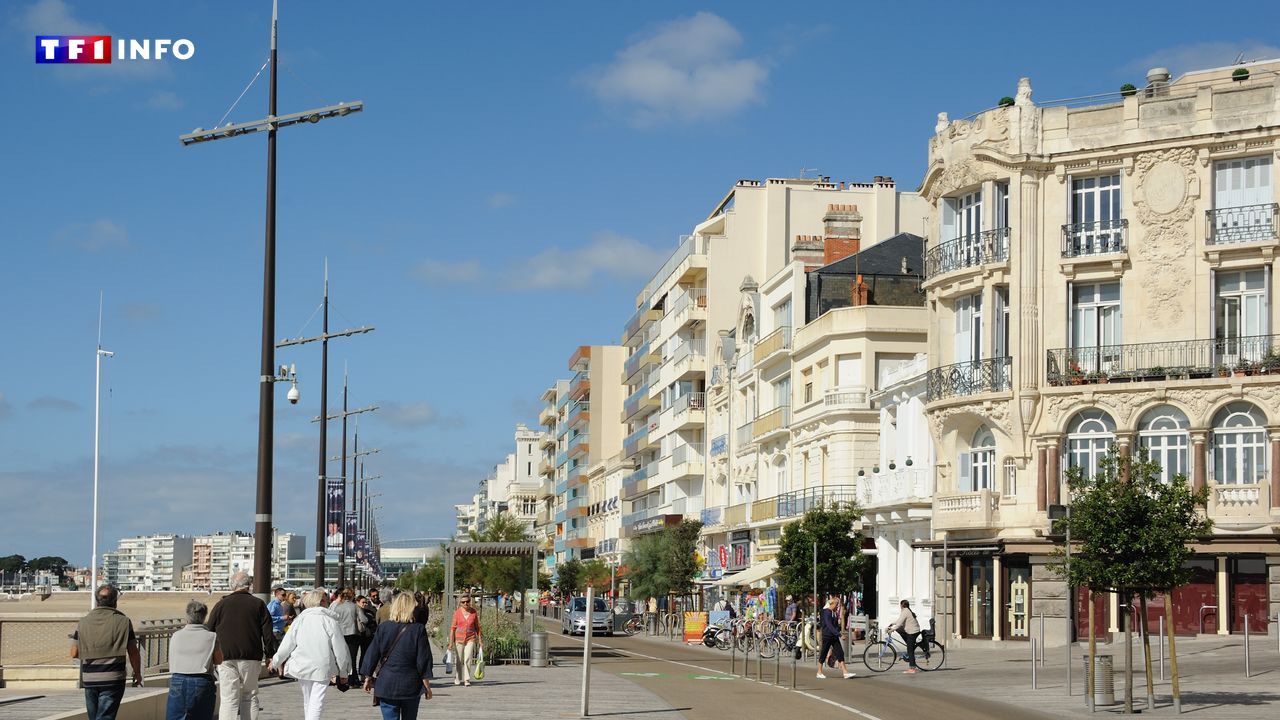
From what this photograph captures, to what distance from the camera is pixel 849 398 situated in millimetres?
54312

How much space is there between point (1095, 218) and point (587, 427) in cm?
8089

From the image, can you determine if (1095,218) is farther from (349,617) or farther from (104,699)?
(104,699)

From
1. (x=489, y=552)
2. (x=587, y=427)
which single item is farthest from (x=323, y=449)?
(x=587, y=427)

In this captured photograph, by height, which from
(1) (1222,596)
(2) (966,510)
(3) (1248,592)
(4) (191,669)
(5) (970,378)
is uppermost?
(5) (970,378)

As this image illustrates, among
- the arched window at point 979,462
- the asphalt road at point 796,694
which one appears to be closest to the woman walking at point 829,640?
the asphalt road at point 796,694

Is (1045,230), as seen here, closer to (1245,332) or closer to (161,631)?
(1245,332)

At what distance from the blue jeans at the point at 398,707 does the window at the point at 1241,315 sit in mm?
28765

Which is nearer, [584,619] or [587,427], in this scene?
[584,619]

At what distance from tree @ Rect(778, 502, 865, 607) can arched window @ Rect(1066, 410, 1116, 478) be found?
8.26 m

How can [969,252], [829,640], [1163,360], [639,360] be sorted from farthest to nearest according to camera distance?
[639,360] → [969,252] → [1163,360] → [829,640]

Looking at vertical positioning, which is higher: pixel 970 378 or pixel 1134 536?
pixel 970 378

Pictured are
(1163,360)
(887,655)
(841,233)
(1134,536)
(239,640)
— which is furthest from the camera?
(841,233)

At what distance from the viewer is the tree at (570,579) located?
99.3m

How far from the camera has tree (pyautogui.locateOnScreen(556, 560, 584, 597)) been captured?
9932cm
